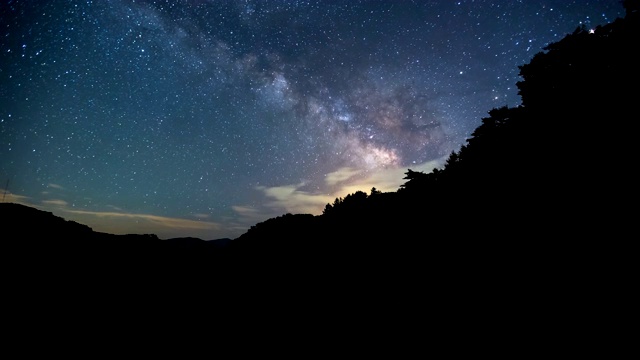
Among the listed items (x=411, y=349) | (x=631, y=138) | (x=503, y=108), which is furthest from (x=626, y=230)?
(x=503, y=108)

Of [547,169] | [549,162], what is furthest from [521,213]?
[549,162]

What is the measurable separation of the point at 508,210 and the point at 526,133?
10.4ft

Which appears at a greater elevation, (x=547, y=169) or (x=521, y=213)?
(x=547, y=169)

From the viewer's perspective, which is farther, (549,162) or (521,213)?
(549,162)

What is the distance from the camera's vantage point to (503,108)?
11.0 m

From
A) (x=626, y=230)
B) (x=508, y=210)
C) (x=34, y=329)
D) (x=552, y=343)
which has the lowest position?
(x=34, y=329)

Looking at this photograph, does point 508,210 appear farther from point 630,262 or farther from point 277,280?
point 277,280

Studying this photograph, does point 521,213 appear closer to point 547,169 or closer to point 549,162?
point 547,169

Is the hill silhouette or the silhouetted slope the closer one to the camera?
the hill silhouette

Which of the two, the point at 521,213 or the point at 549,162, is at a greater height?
the point at 549,162

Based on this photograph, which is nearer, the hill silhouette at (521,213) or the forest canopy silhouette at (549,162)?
the hill silhouette at (521,213)

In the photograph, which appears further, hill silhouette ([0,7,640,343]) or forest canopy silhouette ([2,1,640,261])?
forest canopy silhouette ([2,1,640,261])

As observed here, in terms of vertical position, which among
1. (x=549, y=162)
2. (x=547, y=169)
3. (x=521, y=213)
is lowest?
(x=521, y=213)

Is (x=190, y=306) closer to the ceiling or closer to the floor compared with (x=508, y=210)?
closer to the floor
